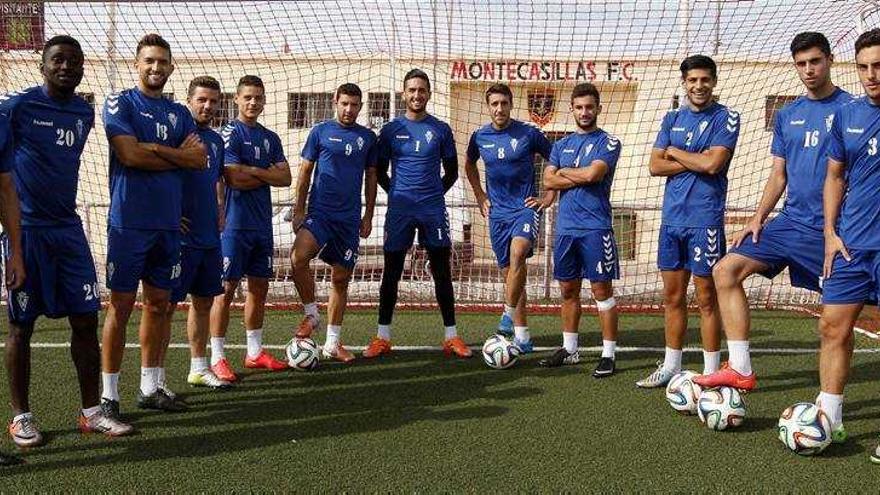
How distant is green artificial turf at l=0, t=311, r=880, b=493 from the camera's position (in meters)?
3.70

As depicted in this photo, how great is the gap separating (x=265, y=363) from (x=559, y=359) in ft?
7.87

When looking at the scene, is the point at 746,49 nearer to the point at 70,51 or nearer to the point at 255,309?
the point at 255,309

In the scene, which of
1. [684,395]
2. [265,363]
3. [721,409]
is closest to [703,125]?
[684,395]

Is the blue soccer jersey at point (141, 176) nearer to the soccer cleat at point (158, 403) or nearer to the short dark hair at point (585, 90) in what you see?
the soccer cleat at point (158, 403)

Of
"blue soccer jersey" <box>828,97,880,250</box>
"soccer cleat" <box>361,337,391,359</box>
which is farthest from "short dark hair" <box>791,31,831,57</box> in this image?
"soccer cleat" <box>361,337,391,359</box>

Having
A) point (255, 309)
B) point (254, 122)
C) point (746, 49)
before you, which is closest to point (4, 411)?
point (255, 309)

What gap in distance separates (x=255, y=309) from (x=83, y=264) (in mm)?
2153

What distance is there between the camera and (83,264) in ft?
14.1

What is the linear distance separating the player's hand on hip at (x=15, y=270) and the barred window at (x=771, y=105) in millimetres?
8991

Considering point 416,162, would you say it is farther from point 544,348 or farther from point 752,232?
point 752,232

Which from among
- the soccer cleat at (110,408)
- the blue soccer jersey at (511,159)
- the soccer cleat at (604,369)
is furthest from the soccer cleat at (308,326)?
the soccer cleat at (604,369)

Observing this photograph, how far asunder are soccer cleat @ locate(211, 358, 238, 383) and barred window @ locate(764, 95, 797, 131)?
7.58m

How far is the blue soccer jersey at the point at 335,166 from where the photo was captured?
663cm

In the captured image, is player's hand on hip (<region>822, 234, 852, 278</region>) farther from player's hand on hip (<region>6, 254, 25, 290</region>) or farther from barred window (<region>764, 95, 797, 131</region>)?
barred window (<region>764, 95, 797, 131</region>)
